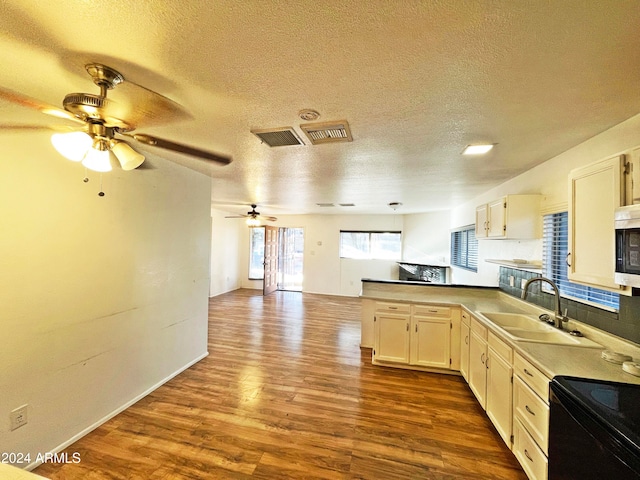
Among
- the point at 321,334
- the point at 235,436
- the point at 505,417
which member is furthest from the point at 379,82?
the point at 321,334

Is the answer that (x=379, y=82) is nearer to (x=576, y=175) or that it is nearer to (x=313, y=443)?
(x=576, y=175)

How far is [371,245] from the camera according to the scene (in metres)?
7.81

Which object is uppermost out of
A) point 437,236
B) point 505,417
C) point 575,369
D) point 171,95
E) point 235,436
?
point 171,95

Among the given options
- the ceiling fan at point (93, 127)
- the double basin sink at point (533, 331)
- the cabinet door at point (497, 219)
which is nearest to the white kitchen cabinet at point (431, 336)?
the double basin sink at point (533, 331)

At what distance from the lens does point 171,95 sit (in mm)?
1572

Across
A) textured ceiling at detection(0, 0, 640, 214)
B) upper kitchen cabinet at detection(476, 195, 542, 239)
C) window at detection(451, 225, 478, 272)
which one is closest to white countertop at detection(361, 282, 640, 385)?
upper kitchen cabinet at detection(476, 195, 542, 239)

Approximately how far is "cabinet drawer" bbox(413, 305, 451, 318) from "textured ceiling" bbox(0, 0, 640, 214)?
6.27 ft

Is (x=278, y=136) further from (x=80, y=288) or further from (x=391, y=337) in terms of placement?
(x=391, y=337)

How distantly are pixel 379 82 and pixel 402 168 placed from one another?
1665 mm

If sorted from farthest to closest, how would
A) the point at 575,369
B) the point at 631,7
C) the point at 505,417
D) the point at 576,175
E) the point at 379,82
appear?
the point at 505,417 → the point at 576,175 → the point at 575,369 → the point at 379,82 → the point at 631,7

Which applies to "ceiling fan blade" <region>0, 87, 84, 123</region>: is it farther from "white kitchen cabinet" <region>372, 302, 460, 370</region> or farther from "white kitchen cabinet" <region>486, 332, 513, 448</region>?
"white kitchen cabinet" <region>372, 302, 460, 370</region>

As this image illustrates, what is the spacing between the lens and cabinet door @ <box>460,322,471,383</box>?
297cm

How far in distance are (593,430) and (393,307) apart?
232cm

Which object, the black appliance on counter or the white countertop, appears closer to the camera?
the black appliance on counter
